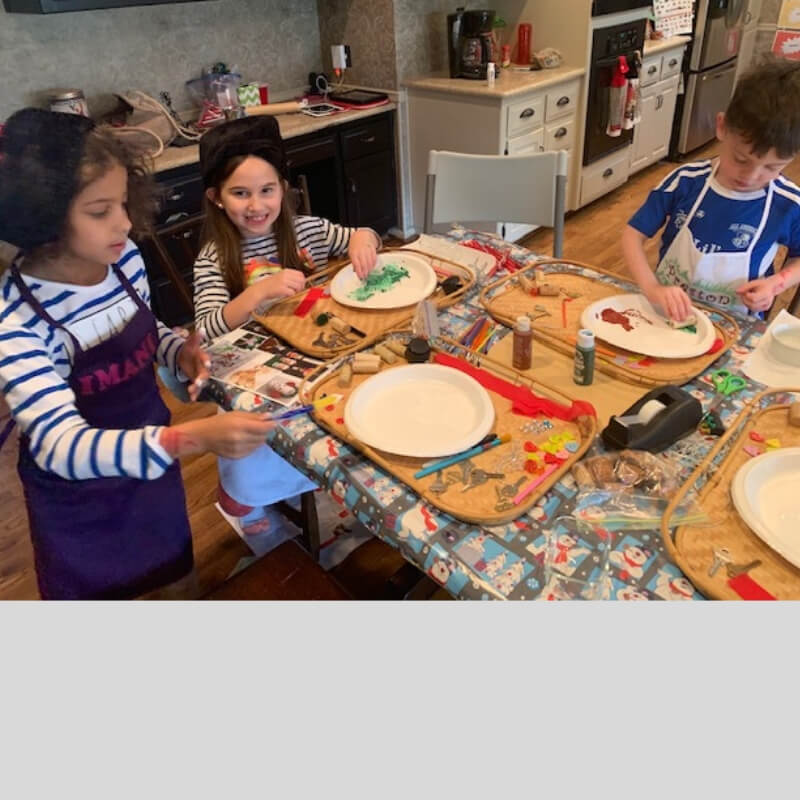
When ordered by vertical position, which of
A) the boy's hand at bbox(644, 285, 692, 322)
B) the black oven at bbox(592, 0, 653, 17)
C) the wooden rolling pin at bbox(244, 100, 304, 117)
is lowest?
the boy's hand at bbox(644, 285, 692, 322)

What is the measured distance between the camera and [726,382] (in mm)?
1099

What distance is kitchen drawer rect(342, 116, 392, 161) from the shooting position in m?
3.21

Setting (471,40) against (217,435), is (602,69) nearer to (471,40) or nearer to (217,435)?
(471,40)

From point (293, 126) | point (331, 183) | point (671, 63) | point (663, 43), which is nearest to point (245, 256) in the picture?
point (293, 126)

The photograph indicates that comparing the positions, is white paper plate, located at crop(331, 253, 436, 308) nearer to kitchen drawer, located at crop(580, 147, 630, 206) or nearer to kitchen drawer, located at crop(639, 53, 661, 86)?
kitchen drawer, located at crop(580, 147, 630, 206)

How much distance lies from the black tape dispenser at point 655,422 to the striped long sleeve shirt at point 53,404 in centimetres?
64

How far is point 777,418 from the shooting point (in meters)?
1.01

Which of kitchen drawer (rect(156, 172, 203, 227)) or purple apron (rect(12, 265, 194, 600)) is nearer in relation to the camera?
purple apron (rect(12, 265, 194, 600))

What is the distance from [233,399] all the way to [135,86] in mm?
2416

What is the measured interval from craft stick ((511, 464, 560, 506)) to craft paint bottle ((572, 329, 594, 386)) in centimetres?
22

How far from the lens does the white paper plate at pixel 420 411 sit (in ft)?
3.19

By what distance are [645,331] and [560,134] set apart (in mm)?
2737

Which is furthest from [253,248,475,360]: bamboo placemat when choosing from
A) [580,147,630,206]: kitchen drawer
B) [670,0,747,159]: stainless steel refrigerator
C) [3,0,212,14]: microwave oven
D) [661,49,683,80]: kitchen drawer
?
[670,0,747,159]: stainless steel refrigerator

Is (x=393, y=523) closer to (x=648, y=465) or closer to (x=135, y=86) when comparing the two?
(x=648, y=465)
